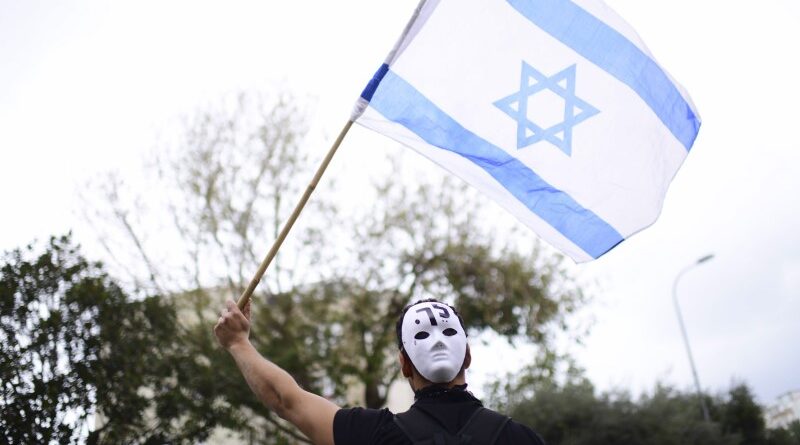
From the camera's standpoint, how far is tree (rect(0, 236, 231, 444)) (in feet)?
30.3

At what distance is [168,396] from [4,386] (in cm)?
407

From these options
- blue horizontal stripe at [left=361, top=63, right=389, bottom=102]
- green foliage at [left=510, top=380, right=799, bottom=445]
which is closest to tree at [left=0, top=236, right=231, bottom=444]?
blue horizontal stripe at [left=361, top=63, right=389, bottom=102]

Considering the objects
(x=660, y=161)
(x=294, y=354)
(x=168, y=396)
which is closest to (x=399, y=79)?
(x=660, y=161)

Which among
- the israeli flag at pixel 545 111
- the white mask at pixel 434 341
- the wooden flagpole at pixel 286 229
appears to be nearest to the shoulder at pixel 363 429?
the white mask at pixel 434 341

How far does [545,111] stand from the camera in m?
5.26

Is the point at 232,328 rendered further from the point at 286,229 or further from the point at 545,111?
the point at 545,111

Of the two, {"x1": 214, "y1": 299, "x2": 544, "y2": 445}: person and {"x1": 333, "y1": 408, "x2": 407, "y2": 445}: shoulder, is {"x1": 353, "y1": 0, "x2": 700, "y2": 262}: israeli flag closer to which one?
→ {"x1": 214, "y1": 299, "x2": 544, "y2": 445}: person

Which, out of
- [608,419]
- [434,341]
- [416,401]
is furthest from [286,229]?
[608,419]

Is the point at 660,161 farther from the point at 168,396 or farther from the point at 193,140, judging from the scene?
the point at 193,140

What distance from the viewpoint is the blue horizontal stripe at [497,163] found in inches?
203

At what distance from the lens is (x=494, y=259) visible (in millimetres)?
21359

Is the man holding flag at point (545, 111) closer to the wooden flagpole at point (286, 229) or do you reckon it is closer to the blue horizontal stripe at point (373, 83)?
the blue horizontal stripe at point (373, 83)

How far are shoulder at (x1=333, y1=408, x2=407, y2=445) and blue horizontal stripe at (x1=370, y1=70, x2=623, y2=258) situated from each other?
2700 millimetres

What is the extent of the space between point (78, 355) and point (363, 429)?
845 centimetres
